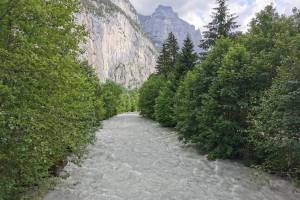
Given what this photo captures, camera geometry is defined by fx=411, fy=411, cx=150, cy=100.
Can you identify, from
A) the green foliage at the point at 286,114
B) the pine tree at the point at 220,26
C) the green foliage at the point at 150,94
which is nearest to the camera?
the green foliage at the point at 286,114

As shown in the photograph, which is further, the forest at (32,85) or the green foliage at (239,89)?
the green foliage at (239,89)

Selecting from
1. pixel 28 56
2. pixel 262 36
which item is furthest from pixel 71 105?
pixel 262 36

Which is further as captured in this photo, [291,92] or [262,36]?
[262,36]

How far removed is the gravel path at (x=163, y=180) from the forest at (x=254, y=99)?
0.98 meters

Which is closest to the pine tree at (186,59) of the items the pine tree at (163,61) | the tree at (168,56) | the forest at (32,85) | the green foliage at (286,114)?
the tree at (168,56)

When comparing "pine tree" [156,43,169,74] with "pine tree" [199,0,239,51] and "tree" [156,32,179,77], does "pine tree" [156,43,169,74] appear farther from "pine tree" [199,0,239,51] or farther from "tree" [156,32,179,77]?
"pine tree" [199,0,239,51]

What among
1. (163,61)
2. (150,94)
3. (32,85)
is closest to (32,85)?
(32,85)

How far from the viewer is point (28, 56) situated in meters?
10.9

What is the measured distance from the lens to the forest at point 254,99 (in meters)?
14.3

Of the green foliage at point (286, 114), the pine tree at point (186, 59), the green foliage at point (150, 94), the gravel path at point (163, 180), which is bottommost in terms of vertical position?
the gravel path at point (163, 180)

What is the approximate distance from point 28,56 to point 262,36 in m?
18.5

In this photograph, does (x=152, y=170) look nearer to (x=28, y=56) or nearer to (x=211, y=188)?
(x=211, y=188)

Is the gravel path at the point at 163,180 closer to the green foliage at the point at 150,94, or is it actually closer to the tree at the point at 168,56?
the tree at the point at 168,56

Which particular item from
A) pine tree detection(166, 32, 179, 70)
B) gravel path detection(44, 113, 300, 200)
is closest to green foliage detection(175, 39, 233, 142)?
gravel path detection(44, 113, 300, 200)
